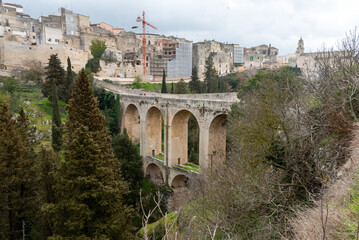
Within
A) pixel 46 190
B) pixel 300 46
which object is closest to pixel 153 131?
pixel 46 190

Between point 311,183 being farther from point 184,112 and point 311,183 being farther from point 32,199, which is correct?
point 184,112

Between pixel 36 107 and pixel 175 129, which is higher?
pixel 36 107

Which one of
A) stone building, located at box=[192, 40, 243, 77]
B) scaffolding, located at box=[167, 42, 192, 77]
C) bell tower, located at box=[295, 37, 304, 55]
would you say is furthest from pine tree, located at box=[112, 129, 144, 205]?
bell tower, located at box=[295, 37, 304, 55]

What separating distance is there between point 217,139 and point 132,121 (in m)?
10.8

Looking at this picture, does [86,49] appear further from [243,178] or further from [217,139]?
[243,178]

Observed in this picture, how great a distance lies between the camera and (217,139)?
15.4 meters

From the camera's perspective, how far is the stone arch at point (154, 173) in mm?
19072

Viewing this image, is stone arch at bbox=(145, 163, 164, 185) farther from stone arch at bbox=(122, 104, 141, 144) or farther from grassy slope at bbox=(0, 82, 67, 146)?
grassy slope at bbox=(0, 82, 67, 146)

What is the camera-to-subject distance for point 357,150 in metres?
4.96

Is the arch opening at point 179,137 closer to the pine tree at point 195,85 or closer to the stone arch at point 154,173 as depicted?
the stone arch at point 154,173

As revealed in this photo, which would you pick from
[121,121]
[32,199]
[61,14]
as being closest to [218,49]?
[61,14]

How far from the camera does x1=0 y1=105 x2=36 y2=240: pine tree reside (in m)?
9.27

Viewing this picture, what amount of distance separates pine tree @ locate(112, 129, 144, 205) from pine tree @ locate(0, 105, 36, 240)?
5460mm

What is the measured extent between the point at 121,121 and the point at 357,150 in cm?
2045
